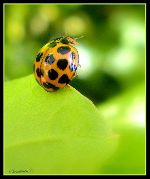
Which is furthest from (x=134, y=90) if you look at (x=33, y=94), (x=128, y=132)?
(x=33, y=94)

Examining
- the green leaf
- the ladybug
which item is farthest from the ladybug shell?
the green leaf

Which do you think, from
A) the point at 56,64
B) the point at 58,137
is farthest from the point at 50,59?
the point at 58,137

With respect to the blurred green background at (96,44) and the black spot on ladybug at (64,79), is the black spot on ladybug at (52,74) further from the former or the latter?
the blurred green background at (96,44)

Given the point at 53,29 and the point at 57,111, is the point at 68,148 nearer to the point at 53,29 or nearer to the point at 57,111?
the point at 57,111

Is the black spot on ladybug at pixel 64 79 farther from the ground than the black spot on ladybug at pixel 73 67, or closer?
closer

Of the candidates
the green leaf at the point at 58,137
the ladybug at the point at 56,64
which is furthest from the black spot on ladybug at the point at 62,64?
the green leaf at the point at 58,137

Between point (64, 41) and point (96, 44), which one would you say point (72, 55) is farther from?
point (96, 44)
